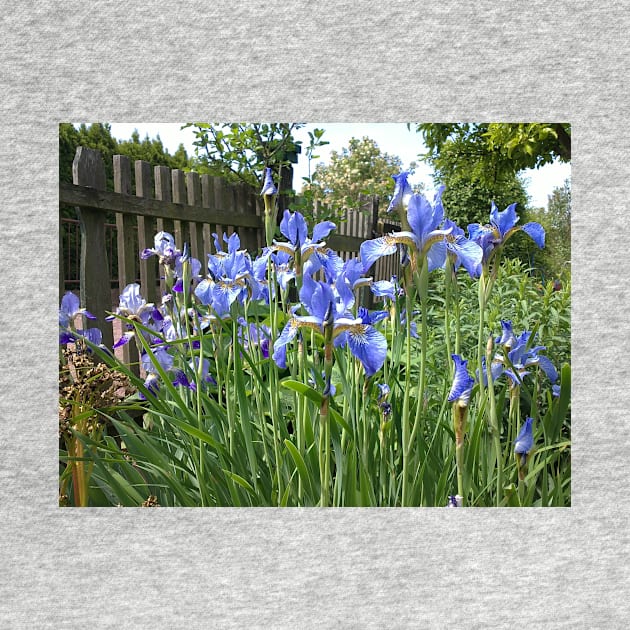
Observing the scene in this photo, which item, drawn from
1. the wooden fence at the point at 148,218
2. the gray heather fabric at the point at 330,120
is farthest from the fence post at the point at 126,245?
the gray heather fabric at the point at 330,120

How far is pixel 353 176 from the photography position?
7.27ft

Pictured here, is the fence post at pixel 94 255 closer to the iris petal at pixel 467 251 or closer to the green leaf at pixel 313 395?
the green leaf at pixel 313 395

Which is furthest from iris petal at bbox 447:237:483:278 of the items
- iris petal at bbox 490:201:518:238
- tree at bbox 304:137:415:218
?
tree at bbox 304:137:415:218

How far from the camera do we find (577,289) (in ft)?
6.46

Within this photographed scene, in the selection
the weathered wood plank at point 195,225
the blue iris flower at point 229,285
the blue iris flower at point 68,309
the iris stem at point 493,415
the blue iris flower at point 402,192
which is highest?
the weathered wood plank at point 195,225

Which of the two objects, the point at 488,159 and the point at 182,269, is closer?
the point at 488,159

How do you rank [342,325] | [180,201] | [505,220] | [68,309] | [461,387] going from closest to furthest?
[342,325] < [461,387] < [505,220] < [68,309] < [180,201]

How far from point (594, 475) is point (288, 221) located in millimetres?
1371

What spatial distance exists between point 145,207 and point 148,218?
0.22 feet

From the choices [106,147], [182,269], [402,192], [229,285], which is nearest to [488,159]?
[402,192]

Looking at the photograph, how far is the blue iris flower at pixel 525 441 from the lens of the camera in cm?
174

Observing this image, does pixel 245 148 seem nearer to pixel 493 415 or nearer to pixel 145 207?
pixel 145 207

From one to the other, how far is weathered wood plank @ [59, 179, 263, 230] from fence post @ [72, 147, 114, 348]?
0.12ft

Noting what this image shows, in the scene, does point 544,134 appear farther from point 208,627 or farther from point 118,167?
point 208,627
